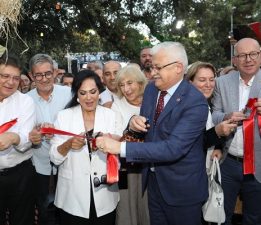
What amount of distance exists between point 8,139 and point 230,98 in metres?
2.19

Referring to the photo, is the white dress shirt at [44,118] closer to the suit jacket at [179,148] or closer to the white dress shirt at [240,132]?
the suit jacket at [179,148]

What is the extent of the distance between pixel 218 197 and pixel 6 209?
2.02 meters

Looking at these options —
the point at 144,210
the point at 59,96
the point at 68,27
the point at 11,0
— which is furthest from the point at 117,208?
the point at 68,27

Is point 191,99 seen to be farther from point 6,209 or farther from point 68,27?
point 68,27

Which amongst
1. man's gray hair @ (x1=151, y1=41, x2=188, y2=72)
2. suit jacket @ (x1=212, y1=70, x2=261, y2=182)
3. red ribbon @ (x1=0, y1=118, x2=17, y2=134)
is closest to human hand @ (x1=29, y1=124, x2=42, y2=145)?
red ribbon @ (x1=0, y1=118, x2=17, y2=134)

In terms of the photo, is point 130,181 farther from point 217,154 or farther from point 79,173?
point 217,154

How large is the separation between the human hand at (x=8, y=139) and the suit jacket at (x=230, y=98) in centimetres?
193

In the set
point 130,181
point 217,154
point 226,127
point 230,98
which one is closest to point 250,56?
point 230,98

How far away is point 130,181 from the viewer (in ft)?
12.3

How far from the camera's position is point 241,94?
12.3 feet

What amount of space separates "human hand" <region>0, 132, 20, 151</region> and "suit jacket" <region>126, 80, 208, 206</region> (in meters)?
0.99

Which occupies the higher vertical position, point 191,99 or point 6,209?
point 191,99

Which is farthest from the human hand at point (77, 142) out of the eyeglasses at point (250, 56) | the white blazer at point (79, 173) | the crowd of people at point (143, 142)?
the eyeglasses at point (250, 56)

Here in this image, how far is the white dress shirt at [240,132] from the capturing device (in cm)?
368
